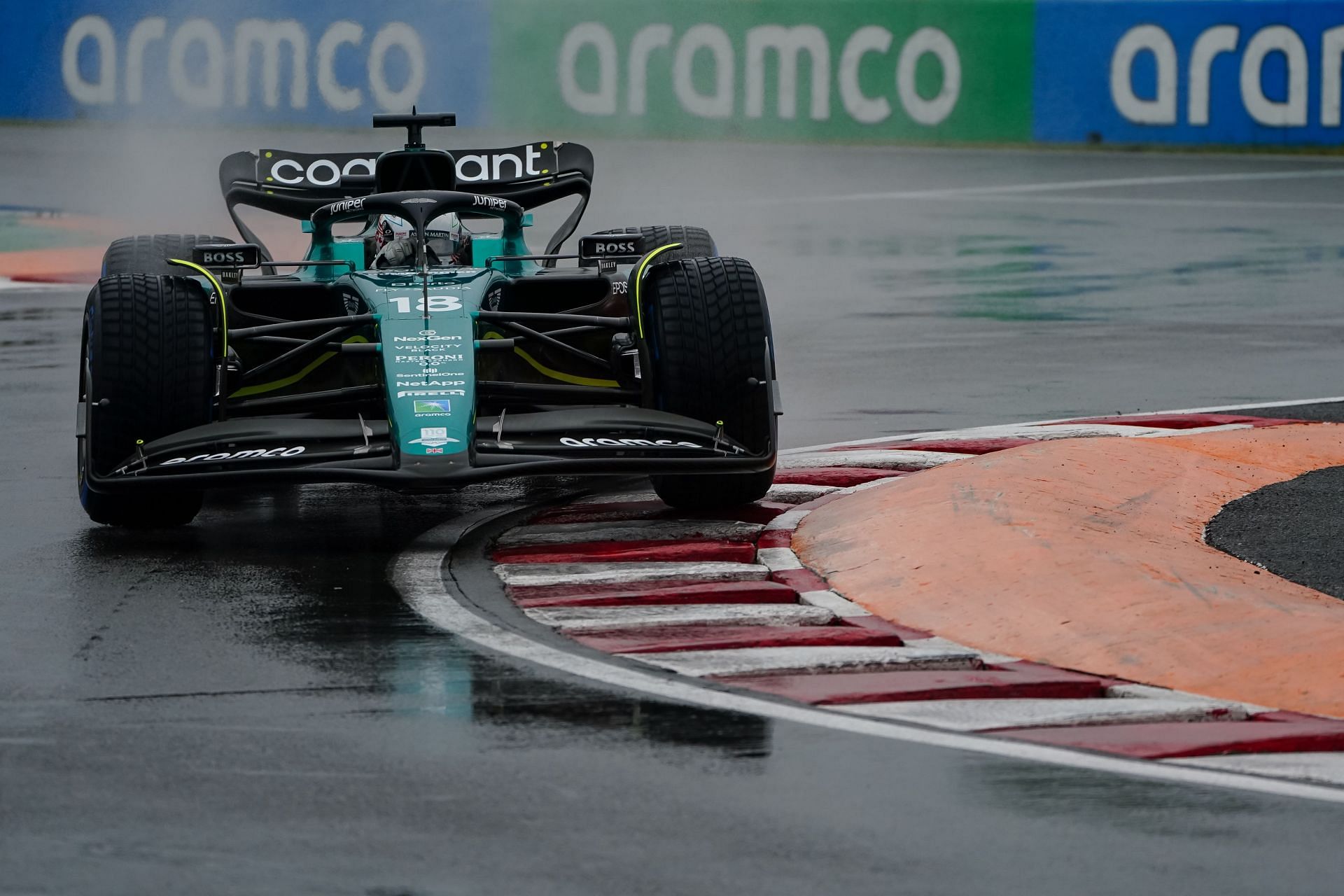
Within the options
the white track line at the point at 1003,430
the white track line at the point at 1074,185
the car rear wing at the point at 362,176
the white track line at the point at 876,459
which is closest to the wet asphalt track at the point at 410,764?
the white track line at the point at 1003,430

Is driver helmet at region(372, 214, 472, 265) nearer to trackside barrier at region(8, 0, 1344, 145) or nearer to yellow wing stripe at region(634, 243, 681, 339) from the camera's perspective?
yellow wing stripe at region(634, 243, 681, 339)

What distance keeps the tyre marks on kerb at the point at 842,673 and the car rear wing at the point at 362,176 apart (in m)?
3.88

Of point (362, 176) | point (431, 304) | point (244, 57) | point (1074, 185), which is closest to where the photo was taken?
point (431, 304)

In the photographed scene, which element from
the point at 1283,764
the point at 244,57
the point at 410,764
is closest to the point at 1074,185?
the point at 244,57

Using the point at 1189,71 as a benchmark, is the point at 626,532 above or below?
below

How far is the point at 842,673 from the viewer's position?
6758mm

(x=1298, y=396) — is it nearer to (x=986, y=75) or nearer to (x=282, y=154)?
(x=282, y=154)

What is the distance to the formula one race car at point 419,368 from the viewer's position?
28.0 ft

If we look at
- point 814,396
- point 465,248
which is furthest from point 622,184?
point 465,248

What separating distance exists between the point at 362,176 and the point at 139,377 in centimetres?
355

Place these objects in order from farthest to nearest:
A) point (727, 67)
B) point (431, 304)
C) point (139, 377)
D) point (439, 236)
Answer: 1. point (727, 67)
2. point (439, 236)
3. point (431, 304)
4. point (139, 377)

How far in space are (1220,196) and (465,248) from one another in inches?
669

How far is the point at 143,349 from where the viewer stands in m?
8.86

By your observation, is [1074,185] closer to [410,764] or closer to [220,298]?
[220,298]
